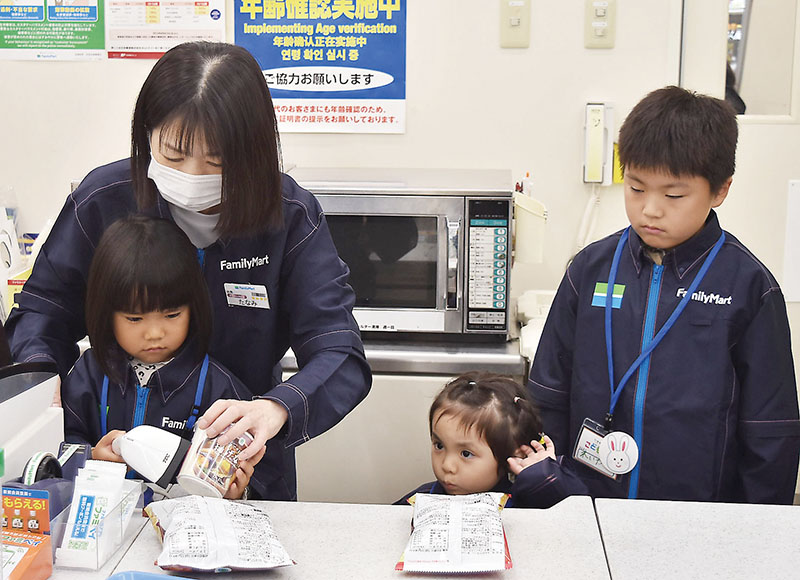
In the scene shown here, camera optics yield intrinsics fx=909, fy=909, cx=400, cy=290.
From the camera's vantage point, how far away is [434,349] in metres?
2.24

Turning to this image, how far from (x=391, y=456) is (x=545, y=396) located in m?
0.61

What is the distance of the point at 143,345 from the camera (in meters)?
1.42

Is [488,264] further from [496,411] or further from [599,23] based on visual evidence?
[599,23]

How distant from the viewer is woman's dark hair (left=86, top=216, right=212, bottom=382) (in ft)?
4.52

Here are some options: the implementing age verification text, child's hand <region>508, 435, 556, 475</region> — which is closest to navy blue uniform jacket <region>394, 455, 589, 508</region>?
child's hand <region>508, 435, 556, 475</region>

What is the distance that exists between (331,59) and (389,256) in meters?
0.72

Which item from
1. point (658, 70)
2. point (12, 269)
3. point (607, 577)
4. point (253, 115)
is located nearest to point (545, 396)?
point (607, 577)

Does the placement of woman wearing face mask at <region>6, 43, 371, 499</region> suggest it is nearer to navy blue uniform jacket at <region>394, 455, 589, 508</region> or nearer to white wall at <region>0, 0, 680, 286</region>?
navy blue uniform jacket at <region>394, 455, 589, 508</region>

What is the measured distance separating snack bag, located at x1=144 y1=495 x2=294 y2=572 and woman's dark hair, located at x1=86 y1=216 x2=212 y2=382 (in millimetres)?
366

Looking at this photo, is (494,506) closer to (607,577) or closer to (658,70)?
(607,577)

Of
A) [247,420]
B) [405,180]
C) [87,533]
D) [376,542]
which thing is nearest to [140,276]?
[247,420]

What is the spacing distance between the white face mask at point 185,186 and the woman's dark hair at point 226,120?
2cm

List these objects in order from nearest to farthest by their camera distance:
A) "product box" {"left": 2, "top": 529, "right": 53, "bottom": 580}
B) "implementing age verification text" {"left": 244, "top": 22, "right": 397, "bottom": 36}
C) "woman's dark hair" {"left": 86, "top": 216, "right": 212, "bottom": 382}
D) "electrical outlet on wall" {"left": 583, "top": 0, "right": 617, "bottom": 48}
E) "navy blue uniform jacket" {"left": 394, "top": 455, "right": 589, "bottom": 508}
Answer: "product box" {"left": 2, "top": 529, "right": 53, "bottom": 580} < "woman's dark hair" {"left": 86, "top": 216, "right": 212, "bottom": 382} < "navy blue uniform jacket" {"left": 394, "top": 455, "right": 589, "bottom": 508} < "electrical outlet on wall" {"left": 583, "top": 0, "right": 617, "bottom": 48} < "implementing age verification text" {"left": 244, "top": 22, "right": 397, "bottom": 36}

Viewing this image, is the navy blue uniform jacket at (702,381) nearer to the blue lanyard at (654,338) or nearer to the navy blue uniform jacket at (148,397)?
the blue lanyard at (654,338)
